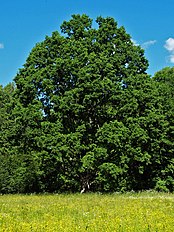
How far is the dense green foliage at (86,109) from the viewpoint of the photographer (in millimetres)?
30484

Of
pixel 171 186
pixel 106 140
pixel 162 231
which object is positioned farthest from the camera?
pixel 171 186

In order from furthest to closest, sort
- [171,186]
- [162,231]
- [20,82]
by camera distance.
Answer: [171,186] → [20,82] → [162,231]

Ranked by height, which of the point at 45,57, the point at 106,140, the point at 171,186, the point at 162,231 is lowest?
the point at 162,231

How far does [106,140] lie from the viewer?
30281 mm

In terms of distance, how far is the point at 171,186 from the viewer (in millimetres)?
38750

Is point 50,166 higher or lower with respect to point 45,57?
lower

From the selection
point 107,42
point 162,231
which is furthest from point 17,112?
point 162,231

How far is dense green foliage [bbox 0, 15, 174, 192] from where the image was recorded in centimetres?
3048

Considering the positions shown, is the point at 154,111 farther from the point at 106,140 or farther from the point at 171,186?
the point at 171,186

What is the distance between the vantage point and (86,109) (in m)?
32.6

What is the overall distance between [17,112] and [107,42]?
9502mm

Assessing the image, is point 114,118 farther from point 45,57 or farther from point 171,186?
point 171,186

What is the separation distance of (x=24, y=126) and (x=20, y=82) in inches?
136

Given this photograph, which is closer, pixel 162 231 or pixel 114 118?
pixel 162 231
